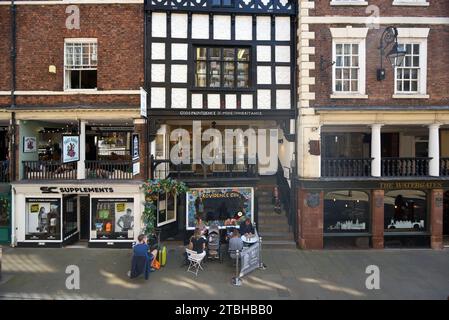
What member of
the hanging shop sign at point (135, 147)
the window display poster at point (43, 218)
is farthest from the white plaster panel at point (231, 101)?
the window display poster at point (43, 218)

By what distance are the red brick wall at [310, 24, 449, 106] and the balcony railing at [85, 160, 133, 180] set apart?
310 inches

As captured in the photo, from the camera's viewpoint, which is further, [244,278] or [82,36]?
[82,36]

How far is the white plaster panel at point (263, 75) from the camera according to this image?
11734mm

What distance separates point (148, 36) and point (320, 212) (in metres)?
9.44

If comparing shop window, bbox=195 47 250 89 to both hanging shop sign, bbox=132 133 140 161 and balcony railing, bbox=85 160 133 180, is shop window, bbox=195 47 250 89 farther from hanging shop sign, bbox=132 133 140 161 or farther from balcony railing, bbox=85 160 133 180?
balcony railing, bbox=85 160 133 180

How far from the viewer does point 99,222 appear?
1155 centimetres

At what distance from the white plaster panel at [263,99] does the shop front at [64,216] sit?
5.85 meters

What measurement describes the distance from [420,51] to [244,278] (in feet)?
35.4

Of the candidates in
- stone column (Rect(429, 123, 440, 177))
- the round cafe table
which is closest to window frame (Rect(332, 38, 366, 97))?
stone column (Rect(429, 123, 440, 177))

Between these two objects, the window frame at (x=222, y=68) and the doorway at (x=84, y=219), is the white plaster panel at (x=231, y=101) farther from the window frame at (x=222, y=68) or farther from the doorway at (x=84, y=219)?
the doorway at (x=84, y=219)

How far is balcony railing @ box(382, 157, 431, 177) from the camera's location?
11.7 m

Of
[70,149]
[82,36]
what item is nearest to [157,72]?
[82,36]

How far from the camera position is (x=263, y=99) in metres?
11.8

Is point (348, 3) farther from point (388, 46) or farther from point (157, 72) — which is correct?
point (157, 72)
